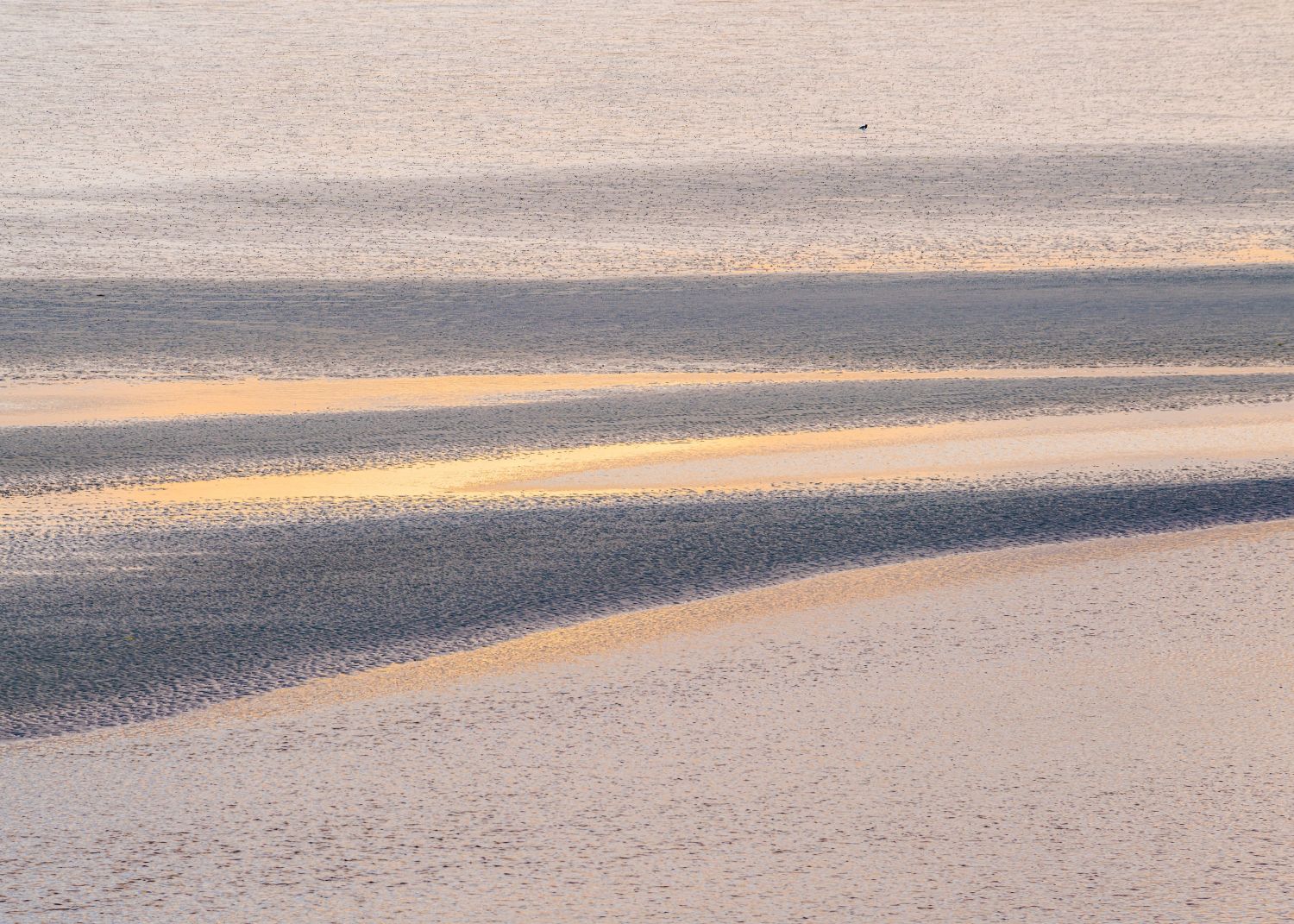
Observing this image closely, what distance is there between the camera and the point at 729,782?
4.02 meters

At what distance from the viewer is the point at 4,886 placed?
138 inches

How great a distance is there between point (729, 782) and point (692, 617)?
4.32 ft

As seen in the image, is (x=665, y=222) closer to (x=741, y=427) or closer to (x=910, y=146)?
(x=910, y=146)

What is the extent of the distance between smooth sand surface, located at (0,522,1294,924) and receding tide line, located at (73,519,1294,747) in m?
0.02

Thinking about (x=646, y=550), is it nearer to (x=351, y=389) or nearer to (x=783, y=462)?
(x=783, y=462)

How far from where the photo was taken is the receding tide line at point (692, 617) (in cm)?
455

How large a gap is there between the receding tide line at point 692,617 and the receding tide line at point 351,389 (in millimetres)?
3118

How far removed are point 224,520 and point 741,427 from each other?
2506mm

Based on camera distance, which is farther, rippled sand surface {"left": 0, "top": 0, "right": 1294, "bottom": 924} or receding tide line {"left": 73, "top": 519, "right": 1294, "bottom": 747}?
receding tide line {"left": 73, "top": 519, "right": 1294, "bottom": 747}

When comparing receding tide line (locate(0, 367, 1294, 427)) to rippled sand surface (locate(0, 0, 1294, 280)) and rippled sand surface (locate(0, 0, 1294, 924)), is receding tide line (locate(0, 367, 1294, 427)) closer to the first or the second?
rippled sand surface (locate(0, 0, 1294, 924))

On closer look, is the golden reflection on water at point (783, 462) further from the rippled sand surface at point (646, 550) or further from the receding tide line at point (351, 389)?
the receding tide line at point (351, 389)

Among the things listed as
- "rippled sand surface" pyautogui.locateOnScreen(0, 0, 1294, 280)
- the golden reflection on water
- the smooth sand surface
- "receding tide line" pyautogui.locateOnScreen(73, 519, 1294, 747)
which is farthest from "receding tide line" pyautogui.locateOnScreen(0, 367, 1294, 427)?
the smooth sand surface

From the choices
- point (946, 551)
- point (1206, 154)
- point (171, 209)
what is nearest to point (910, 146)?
point (1206, 154)

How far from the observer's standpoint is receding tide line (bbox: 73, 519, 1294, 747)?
455 centimetres
